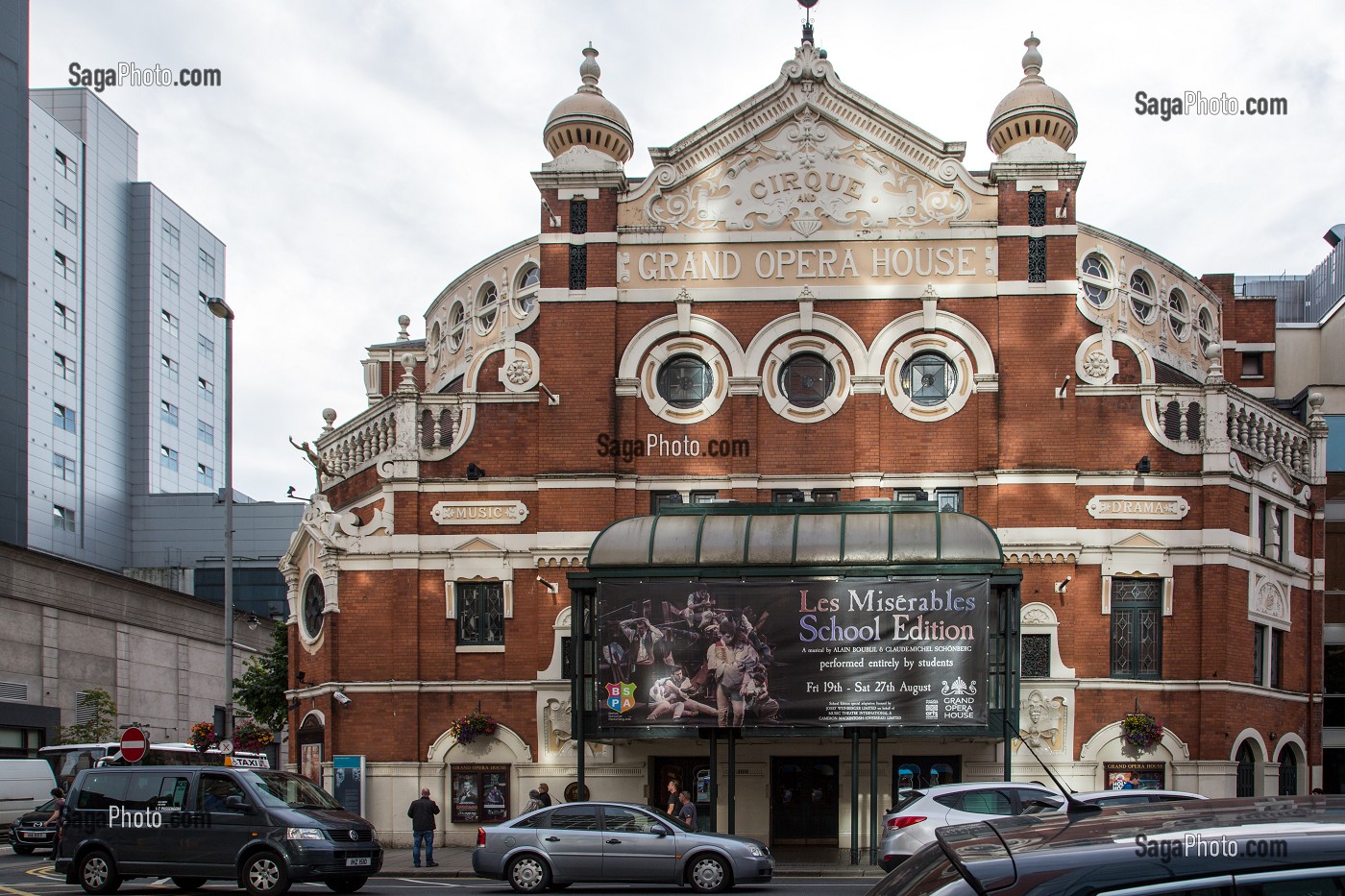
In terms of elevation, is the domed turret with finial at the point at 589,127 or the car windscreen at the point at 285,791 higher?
the domed turret with finial at the point at 589,127

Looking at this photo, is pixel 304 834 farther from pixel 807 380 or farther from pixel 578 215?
pixel 578 215

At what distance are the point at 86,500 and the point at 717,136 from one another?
51719 mm

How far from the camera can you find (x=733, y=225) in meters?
34.1

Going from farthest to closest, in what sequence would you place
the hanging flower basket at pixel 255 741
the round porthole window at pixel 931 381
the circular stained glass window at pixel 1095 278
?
the circular stained glass window at pixel 1095 278
the hanging flower basket at pixel 255 741
the round porthole window at pixel 931 381

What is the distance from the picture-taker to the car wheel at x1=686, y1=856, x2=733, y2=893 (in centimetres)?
2217

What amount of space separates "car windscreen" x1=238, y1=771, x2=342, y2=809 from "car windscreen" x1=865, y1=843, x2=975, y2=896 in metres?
17.1

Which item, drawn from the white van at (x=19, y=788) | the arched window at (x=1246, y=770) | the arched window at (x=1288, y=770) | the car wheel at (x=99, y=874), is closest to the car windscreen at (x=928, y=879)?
the car wheel at (x=99, y=874)

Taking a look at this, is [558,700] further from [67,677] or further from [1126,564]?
[67,677]

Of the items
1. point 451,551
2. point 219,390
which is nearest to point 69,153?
point 219,390

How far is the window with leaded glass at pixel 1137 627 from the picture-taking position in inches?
1275

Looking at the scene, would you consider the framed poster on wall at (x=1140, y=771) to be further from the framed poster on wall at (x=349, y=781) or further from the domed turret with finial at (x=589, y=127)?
the domed turret with finial at (x=589, y=127)

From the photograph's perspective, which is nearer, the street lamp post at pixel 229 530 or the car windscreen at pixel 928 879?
the car windscreen at pixel 928 879

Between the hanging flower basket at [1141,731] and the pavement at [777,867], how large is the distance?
6.73 m

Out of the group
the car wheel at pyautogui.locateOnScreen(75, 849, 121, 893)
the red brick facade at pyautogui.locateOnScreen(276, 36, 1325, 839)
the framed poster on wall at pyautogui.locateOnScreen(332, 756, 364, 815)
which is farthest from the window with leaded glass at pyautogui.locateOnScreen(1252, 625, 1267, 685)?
the car wheel at pyautogui.locateOnScreen(75, 849, 121, 893)
